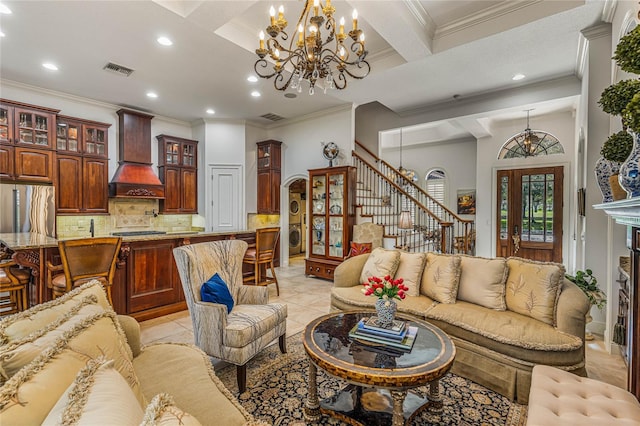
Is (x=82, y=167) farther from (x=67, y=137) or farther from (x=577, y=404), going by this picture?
(x=577, y=404)

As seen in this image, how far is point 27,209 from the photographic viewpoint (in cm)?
471

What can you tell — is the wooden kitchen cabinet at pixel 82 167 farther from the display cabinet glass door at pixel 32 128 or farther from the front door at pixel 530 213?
the front door at pixel 530 213

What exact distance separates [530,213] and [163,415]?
762 cm

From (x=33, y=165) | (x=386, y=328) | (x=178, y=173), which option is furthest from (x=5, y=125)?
(x=386, y=328)

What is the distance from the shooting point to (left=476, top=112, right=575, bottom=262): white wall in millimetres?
6082

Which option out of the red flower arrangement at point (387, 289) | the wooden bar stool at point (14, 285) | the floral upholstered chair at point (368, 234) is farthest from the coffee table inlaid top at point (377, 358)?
the floral upholstered chair at point (368, 234)

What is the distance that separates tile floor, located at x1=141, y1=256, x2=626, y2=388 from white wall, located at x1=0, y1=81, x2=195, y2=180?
3831 millimetres

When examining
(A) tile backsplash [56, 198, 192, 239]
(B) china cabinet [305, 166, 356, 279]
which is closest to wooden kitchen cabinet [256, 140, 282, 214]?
(B) china cabinet [305, 166, 356, 279]

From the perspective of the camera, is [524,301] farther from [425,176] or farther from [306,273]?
[425,176]

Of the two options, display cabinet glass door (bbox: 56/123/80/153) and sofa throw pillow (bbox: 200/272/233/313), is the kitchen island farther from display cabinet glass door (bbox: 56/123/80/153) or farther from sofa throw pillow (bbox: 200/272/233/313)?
display cabinet glass door (bbox: 56/123/80/153)

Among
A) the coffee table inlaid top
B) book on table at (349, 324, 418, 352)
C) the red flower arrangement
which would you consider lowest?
the coffee table inlaid top

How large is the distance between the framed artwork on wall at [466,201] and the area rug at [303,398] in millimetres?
6417

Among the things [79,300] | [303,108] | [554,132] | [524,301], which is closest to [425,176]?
[554,132]

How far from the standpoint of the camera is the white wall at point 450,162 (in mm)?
8039
